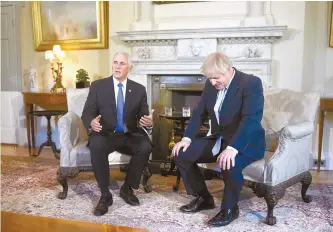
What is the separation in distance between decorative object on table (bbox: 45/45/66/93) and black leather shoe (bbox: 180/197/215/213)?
261cm

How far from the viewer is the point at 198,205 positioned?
8.30ft

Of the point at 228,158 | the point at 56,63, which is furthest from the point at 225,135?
the point at 56,63

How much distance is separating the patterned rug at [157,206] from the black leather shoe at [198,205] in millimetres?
42

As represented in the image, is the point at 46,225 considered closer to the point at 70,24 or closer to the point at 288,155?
the point at 288,155

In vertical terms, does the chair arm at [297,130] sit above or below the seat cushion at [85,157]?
above

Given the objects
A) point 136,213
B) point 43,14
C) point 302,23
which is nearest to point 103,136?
point 136,213

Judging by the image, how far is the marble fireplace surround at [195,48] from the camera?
11.8 feet

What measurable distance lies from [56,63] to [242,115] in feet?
10.2

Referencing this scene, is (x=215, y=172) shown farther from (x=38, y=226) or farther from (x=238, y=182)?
(x=38, y=226)

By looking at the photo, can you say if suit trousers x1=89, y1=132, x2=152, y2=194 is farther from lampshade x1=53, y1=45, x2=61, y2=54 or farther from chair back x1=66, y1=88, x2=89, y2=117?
lampshade x1=53, y1=45, x2=61, y2=54

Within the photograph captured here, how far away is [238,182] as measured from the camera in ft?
7.38

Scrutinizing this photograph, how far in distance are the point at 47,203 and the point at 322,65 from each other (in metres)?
2.92

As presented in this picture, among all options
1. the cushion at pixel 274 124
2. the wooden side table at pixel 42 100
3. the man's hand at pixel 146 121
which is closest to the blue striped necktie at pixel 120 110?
the man's hand at pixel 146 121

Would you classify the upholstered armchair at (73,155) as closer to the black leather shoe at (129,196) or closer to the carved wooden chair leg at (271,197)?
the black leather shoe at (129,196)
